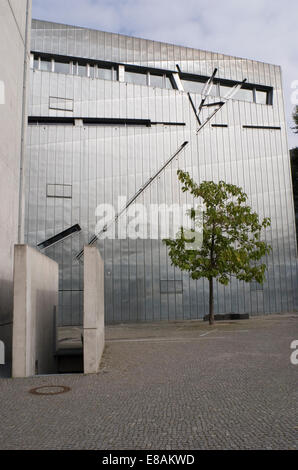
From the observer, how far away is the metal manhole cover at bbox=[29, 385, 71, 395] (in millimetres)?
6578

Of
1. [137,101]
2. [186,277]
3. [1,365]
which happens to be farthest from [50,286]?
[137,101]

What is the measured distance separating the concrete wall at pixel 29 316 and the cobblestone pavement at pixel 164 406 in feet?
2.11

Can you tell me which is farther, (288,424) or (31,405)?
(31,405)

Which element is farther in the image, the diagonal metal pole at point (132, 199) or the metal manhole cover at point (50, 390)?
the diagonal metal pole at point (132, 199)

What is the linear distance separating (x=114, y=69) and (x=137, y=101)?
257 cm

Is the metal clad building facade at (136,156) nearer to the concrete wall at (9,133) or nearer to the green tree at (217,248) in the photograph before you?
the green tree at (217,248)

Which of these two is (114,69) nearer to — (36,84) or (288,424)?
(36,84)

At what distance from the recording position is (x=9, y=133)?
1259 centimetres

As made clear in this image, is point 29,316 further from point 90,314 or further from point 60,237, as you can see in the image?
point 60,237

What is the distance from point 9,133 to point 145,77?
15243 mm

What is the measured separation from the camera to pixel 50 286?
12.6 m

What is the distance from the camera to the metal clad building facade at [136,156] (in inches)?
893

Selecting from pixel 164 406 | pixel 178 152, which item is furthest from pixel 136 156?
pixel 164 406

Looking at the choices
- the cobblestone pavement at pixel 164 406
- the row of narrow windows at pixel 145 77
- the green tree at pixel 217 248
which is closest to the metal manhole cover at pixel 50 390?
the cobblestone pavement at pixel 164 406
